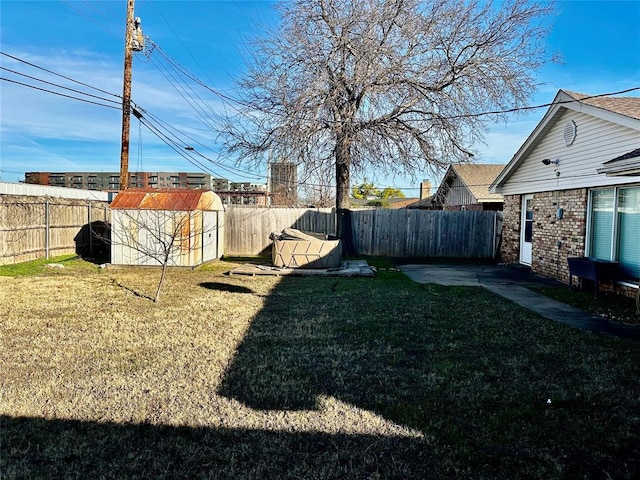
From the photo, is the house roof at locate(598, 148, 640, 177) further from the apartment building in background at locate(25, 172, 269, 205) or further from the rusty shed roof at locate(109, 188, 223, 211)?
the apartment building in background at locate(25, 172, 269, 205)

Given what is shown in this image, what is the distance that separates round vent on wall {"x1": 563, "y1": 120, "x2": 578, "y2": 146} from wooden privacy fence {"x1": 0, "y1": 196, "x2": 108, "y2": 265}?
43.6 feet

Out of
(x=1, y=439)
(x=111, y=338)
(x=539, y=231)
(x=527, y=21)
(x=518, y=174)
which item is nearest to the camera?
(x=1, y=439)

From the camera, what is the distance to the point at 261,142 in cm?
1434

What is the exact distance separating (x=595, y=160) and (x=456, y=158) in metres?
5.87

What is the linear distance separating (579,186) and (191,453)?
969cm

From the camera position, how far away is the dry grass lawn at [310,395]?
275cm

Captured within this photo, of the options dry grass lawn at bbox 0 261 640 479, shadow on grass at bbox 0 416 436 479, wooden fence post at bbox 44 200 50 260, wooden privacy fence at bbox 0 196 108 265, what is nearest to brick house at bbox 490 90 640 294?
dry grass lawn at bbox 0 261 640 479

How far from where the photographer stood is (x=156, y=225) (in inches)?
461

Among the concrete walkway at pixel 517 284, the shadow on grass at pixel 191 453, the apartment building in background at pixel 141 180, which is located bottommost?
the shadow on grass at pixel 191 453

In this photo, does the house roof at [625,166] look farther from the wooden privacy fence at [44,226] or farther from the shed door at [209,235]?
the wooden privacy fence at [44,226]

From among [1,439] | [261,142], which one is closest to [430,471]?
[1,439]

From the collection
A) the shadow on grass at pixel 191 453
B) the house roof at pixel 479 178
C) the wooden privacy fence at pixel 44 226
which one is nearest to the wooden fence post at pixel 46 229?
the wooden privacy fence at pixel 44 226

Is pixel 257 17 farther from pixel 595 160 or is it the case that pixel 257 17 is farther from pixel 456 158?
pixel 595 160

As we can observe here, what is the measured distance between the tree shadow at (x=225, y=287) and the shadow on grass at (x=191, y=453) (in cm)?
551
